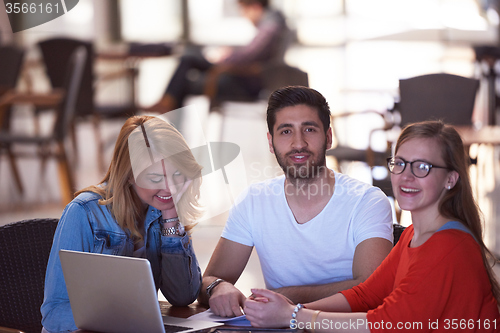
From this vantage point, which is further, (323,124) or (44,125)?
(44,125)

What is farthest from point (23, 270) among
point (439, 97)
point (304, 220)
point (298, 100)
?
point (439, 97)

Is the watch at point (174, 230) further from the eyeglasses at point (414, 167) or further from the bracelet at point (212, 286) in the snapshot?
the eyeglasses at point (414, 167)

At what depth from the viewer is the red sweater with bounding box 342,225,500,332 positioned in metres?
1.19

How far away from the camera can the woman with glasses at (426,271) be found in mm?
1190

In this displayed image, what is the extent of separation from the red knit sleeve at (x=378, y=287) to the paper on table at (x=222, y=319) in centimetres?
26

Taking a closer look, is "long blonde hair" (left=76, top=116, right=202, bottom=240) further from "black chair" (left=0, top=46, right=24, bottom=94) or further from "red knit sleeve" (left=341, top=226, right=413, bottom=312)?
"black chair" (left=0, top=46, right=24, bottom=94)

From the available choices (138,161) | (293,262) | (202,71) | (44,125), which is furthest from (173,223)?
(44,125)


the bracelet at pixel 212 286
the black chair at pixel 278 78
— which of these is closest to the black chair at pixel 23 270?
the bracelet at pixel 212 286

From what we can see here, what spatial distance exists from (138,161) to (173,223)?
192mm

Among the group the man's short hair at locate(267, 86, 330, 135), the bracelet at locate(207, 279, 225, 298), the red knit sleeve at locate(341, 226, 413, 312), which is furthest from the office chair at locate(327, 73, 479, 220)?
the red knit sleeve at locate(341, 226, 413, 312)

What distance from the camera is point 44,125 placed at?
8.90 metres

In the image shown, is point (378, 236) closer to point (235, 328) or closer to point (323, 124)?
point (323, 124)

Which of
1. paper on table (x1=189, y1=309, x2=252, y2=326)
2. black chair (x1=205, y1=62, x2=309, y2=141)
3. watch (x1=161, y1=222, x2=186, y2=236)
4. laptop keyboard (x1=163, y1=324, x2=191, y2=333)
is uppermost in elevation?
black chair (x1=205, y1=62, x2=309, y2=141)

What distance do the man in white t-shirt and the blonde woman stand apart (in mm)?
130
